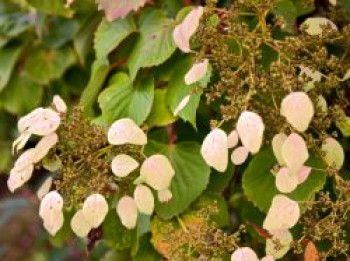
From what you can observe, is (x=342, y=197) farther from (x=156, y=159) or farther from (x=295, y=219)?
(x=156, y=159)

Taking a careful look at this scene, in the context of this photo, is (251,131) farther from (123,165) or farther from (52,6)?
(52,6)

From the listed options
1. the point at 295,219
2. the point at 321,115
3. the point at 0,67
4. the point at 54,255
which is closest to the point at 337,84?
the point at 321,115

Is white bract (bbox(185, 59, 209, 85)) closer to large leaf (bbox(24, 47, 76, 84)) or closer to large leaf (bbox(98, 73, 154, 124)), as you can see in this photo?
large leaf (bbox(98, 73, 154, 124))

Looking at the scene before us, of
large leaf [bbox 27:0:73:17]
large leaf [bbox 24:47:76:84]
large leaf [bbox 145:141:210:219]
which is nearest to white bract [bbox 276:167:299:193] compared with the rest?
large leaf [bbox 145:141:210:219]

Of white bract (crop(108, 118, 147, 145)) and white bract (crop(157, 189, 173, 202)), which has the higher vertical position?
white bract (crop(108, 118, 147, 145))

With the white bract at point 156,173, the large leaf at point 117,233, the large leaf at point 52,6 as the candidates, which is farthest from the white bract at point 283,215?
the large leaf at point 52,6

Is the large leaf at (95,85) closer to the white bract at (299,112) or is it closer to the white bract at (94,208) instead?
the white bract at (94,208)
